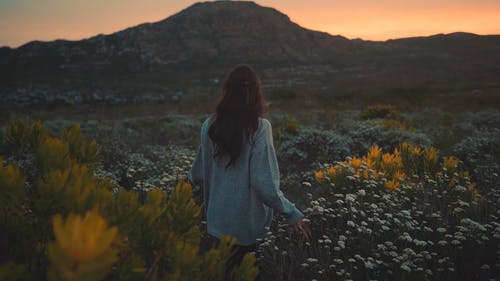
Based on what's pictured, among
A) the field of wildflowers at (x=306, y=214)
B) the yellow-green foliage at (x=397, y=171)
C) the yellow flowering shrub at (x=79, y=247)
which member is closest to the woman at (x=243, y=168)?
the field of wildflowers at (x=306, y=214)

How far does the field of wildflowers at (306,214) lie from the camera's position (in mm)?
1141

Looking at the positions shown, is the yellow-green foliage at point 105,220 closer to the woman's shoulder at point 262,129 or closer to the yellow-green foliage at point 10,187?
the yellow-green foliage at point 10,187

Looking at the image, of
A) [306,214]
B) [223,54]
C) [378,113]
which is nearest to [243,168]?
[306,214]

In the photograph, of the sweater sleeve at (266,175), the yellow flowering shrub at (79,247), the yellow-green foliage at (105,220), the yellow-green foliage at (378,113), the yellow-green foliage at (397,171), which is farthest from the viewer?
the yellow-green foliage at (378,113)

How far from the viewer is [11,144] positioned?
180 centimetres

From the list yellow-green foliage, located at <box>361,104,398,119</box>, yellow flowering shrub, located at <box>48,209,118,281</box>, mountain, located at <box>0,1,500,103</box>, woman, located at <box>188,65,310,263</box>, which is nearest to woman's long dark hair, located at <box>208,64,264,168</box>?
woman, located at <box>188,65,310,263</box>

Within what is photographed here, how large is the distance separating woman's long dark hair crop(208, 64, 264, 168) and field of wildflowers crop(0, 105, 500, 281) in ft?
2.84

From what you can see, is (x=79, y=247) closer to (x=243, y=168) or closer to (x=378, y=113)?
(x=243, y=168)

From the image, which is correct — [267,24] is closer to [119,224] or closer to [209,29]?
[209,29]

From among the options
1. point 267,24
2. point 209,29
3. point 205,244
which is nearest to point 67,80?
point 209,29

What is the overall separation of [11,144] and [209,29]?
118 meters

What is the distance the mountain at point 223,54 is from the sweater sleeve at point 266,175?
220 ft

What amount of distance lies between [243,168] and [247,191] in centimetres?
17

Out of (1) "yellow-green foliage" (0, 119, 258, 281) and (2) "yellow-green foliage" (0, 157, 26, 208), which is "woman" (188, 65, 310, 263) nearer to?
(1) "yellow-green foliage" (0, 119, 258, 281)
